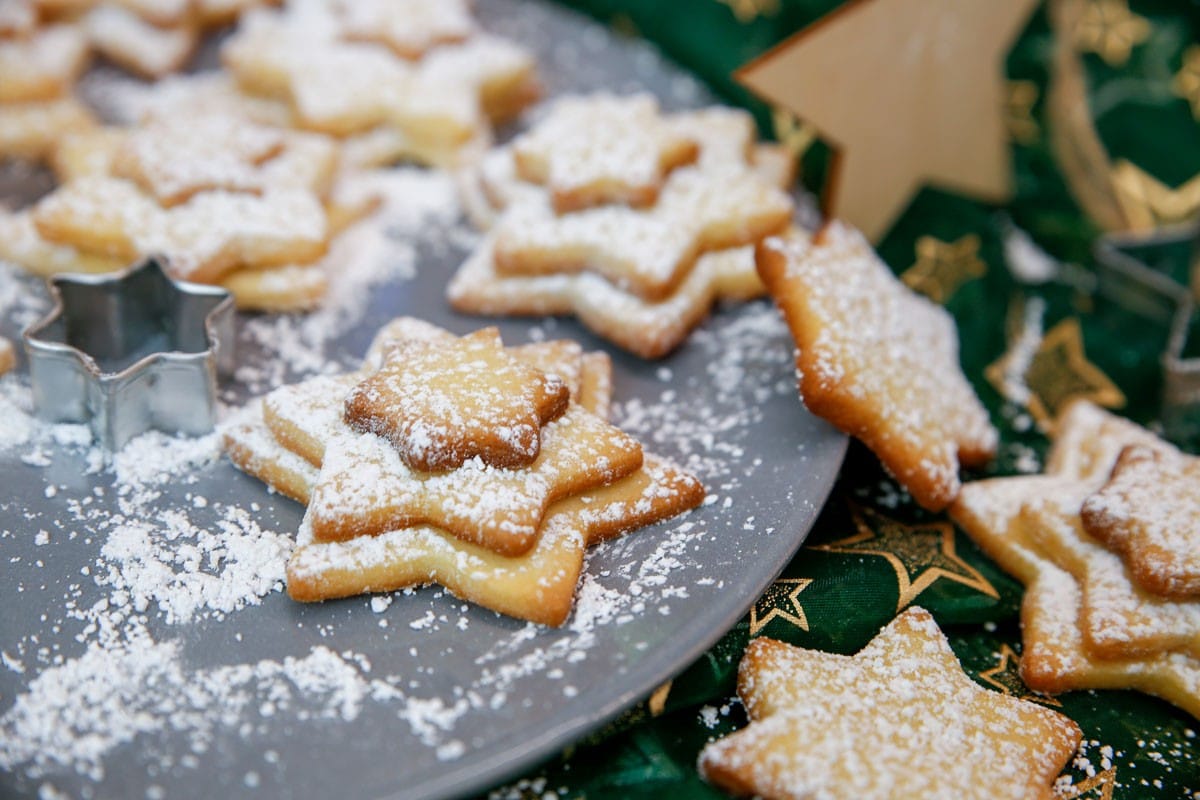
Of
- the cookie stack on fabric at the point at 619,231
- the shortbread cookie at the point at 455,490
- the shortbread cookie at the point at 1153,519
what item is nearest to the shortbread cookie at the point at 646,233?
the cookie stack on fabric at the point at 619,231

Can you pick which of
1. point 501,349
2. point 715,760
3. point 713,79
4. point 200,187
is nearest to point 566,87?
point 713,79

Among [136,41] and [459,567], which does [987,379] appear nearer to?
[459,567]

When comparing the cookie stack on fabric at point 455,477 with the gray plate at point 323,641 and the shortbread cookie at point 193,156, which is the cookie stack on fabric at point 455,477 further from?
the shortbread cookie at point 193,156

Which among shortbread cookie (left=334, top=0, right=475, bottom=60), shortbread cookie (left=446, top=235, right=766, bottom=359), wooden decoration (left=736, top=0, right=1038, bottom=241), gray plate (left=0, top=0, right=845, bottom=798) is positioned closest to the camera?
gray plate (left=0, top=0, right=845, bottom=798)

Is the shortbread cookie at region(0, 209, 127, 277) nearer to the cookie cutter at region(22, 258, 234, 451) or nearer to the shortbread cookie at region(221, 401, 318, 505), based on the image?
the cookie cutter at region(22, 258, 234, 451)

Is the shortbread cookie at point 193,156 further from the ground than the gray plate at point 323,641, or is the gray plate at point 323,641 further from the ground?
the shortbread cookie at point 193,156

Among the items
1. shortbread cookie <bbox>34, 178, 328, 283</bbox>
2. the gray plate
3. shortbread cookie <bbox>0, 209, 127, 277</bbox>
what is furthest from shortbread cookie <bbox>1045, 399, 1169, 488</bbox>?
shortbread cookie <bbox>0, 209, 127, 277</bbox>

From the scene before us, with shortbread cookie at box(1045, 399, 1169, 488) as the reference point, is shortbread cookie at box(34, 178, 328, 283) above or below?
below
